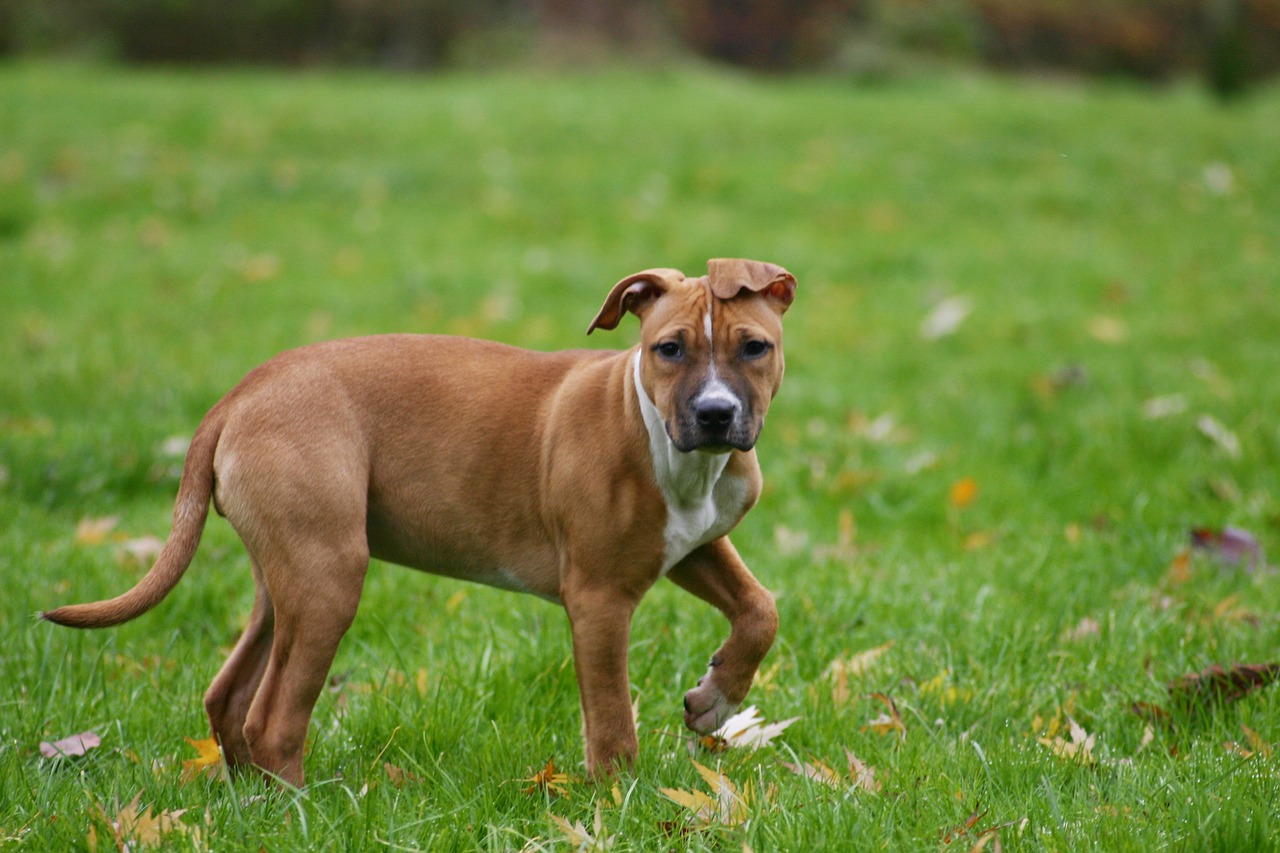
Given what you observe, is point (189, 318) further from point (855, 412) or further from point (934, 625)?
point (934, 625)

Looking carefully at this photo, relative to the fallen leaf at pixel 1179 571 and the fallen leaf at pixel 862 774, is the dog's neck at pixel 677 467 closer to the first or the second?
the fallen leaf at pixel 862 774

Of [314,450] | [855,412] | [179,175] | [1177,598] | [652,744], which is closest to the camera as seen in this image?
[314,450]

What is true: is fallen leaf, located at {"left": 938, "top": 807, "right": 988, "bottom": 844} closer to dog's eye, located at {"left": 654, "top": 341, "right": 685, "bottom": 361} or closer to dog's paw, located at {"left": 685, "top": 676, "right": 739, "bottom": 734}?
dog's paw, located at {"left": 685, "top": 676, "right": 739, "bottom": 734}

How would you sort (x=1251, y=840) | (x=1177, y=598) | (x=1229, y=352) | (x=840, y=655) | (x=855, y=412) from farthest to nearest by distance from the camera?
(x=1229, y=352), (x=855, y=412), (x=1177, y=598), (x=840, y=655), (x=1251, y=840)

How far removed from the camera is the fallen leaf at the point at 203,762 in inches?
121

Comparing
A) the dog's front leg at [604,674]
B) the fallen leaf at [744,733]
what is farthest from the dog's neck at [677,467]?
the fallen leaf at [744,733]

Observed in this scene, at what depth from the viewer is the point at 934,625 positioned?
4.02 meters

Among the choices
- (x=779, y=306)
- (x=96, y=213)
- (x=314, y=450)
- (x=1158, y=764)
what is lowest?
(x=96, y=213)

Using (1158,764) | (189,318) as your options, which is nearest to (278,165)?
(189,318)

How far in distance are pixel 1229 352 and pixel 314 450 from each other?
5886mm

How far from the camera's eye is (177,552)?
299cm

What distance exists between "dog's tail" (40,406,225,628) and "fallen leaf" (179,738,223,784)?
0.44 metres

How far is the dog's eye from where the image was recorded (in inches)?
116

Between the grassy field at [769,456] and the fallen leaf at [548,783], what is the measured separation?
1 centimetres
